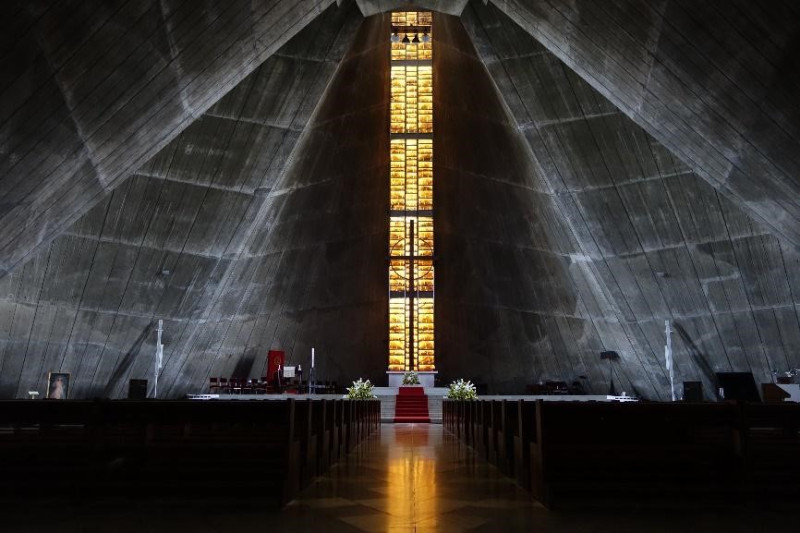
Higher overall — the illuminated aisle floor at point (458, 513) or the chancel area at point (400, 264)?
the chancel area at point (400, 264)

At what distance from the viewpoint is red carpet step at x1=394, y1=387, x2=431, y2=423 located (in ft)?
53.2

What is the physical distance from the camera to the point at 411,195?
763 inches

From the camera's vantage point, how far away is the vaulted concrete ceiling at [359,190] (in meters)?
9.01

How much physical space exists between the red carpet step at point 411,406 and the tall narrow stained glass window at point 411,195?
1.33m

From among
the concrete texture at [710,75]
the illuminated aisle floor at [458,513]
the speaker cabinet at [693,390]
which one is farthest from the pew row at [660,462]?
the speaker cabinet at [693,390]

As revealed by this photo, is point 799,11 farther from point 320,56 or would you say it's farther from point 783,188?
point 320,56

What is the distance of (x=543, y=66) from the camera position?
54.9 ft

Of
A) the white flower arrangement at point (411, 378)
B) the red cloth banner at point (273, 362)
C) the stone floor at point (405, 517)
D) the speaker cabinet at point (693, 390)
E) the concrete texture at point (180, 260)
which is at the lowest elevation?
the stone floor at point (405, 517)

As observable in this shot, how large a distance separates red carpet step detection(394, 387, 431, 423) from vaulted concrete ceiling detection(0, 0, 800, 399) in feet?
5.01

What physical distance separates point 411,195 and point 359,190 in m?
1.49

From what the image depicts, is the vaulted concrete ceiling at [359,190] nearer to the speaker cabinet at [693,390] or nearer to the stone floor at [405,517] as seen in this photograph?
the speaker cabinet at [693,390]

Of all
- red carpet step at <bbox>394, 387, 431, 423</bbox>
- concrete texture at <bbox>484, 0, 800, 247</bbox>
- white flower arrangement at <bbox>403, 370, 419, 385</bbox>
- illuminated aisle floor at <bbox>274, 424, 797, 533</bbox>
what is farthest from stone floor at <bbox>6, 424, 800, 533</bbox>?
white flower arrangement at <bbox>403, 370, 419, 385</bbox>

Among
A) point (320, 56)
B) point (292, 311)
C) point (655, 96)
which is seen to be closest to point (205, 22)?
point (655, 96)

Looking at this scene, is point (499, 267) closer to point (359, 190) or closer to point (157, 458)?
point (359, 190)
